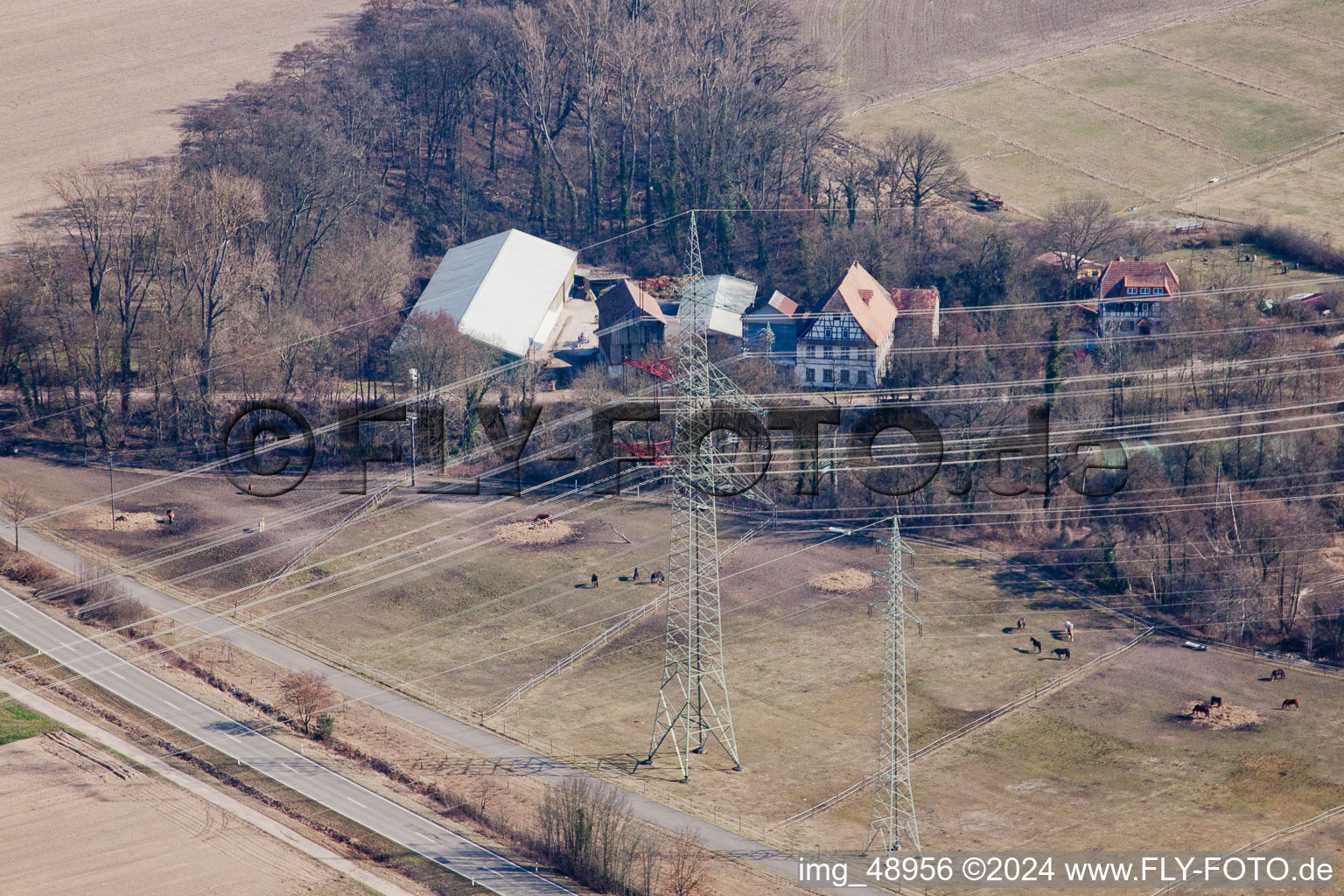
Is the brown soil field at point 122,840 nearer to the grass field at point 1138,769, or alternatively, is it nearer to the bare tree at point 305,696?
the bare tree at point 305,696

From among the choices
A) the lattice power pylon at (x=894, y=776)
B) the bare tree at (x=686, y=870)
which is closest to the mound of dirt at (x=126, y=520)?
the bare tree at (x=686, y=870)

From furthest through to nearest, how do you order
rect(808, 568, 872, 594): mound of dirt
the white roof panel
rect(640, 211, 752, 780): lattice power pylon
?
the white roof panel
rect(808, 568, 872, 594): mound of dirt
rect(640, 211, 752, 780): lattice power pylon

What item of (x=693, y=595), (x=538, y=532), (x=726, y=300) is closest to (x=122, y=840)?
(x=693, y=595)

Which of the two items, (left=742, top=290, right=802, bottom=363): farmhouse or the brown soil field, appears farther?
(left=742, top=290, right=802, bottom=363): farmhouse

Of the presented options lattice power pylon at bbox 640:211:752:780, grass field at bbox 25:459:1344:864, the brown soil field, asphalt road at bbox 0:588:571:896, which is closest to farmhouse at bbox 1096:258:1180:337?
grass field at bbox 25:459:1344:864

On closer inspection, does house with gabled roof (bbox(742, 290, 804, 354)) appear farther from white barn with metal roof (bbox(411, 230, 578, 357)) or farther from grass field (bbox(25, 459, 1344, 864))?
grass field (bbox(25, 459, 1344, 864))
